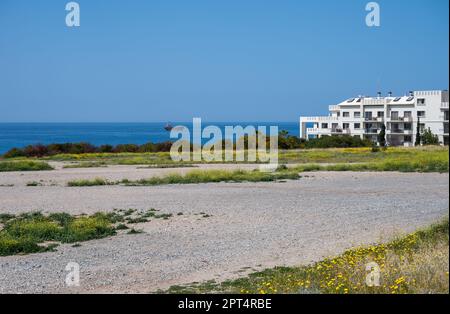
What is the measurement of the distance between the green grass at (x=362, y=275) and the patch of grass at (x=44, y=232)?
411cm

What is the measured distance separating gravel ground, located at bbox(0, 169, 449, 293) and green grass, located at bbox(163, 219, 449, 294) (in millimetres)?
615

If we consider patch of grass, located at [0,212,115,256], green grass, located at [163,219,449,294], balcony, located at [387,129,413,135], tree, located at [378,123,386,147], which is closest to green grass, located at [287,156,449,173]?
patch of grass, located at [0,212,115,256]

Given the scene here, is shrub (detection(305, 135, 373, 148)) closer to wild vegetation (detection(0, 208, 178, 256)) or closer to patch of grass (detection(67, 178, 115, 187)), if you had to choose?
patch of grass (detection(67, 178, 115, 187))

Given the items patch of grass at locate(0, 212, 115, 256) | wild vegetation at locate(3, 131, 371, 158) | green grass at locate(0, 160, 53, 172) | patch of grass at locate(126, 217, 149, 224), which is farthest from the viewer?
wild vegetation at locate(3, 131, 371, 158)

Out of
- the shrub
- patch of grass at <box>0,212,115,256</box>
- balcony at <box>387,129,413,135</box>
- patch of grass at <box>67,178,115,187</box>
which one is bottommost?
patch of grass at <box>67,178,115,187</box>

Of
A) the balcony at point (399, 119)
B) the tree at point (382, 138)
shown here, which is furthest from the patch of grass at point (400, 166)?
the balcony at point (399, 119)

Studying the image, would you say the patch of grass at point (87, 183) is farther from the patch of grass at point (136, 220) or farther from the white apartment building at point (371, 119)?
the white apartment building at point (371, 119)

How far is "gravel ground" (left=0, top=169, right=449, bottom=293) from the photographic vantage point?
8766 mm

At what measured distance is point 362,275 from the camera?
6906 millimetres

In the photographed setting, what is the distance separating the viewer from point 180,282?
8.13 meters

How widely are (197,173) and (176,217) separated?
40.8ft
